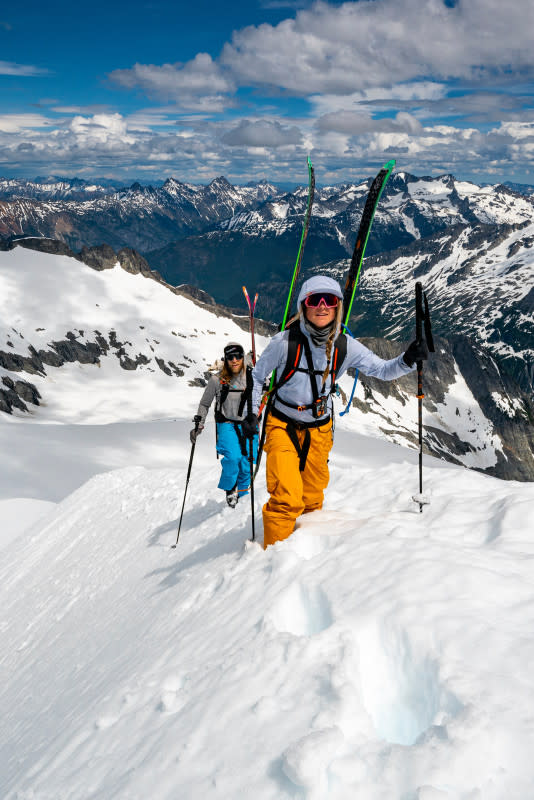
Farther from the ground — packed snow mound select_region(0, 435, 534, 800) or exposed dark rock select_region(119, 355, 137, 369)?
packed snow mound select_region(0, 435, 534, 800)

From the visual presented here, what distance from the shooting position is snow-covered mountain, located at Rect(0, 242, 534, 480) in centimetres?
11101

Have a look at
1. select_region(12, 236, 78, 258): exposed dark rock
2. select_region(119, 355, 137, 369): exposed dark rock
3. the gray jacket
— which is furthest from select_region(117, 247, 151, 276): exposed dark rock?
the gray jacket

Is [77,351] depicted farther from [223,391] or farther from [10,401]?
[223,391]

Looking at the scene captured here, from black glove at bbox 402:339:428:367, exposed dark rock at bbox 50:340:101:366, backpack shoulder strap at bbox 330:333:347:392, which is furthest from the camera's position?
exposed dark rock at bbox 50:340:101:366

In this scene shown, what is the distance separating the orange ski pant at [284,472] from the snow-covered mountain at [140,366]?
82520 millimetres

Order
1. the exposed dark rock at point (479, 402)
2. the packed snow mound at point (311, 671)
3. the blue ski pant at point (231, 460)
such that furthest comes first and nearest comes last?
1. the exposed dark rock at point (479, 402)
2. the blue ski pant at point (231, 460)
3. the packed snow mound at point (311, 671)

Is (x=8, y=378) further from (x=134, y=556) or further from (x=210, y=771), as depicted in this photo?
(x=210, y=771)

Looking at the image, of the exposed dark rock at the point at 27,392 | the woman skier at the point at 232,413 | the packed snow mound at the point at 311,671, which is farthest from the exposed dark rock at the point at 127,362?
the packed snow mound at the point at 311,671

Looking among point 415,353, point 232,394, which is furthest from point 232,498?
point 415,353

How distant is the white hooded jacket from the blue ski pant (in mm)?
3915

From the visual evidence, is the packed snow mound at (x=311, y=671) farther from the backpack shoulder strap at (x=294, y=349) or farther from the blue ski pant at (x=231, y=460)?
the blue ski pant at (x=231, y=460)

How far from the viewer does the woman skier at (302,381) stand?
629cm

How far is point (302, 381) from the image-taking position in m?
6.55

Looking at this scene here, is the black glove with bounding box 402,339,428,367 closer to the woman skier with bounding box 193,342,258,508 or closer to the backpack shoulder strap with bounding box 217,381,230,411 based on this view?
the woman skier with bounding box 193,342,258,508
